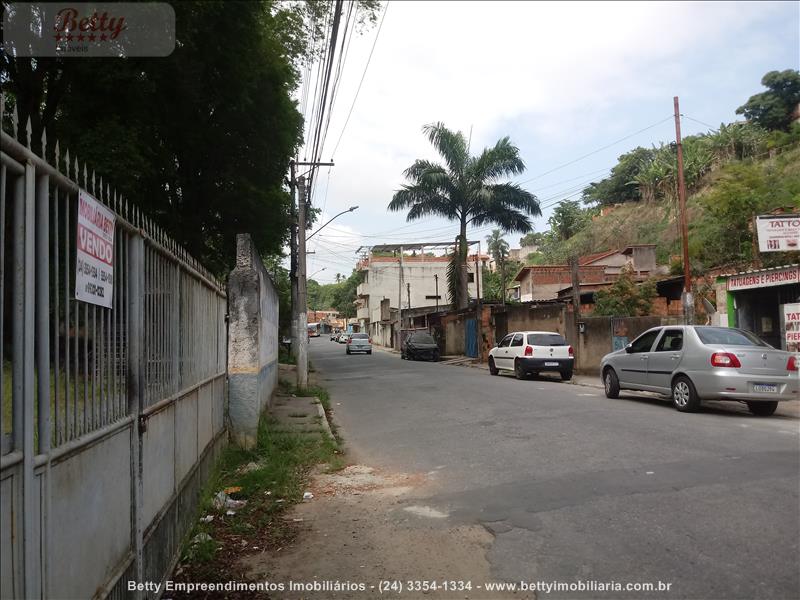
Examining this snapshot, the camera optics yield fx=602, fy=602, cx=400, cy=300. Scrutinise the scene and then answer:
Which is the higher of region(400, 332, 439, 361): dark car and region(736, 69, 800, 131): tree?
region(736, 69, 800, 131): tree

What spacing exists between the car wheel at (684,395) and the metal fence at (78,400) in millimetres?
8823

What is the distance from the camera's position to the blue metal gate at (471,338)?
32.5 m

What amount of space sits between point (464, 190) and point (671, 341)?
20.8 m

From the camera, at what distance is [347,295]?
104 m

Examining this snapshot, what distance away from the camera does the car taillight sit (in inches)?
394

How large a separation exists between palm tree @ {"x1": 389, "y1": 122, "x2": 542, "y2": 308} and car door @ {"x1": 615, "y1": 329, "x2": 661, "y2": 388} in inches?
735

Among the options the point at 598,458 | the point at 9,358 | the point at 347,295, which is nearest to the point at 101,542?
the point at 9,358

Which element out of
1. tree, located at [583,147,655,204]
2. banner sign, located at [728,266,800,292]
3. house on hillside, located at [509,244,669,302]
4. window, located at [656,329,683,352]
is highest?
tree, located at [583,147,655,204]

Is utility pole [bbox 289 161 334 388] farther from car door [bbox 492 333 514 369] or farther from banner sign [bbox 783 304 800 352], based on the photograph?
banner sign [bbox 783 304 800 352]

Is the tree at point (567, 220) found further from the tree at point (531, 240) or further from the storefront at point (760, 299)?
the storefront at point (760, 299)

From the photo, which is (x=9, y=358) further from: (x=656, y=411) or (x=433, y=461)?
(x=656, y=411)

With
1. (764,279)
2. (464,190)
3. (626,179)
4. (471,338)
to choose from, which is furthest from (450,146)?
(626,179)

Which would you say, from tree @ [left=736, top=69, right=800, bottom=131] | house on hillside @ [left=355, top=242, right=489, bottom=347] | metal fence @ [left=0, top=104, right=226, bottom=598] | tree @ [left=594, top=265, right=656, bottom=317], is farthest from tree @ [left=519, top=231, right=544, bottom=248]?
metal fence @ [left=0, top=104, right=226, bottom=598]

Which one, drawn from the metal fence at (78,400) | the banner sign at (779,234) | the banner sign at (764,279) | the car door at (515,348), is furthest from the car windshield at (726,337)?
the metal fence at (78,400)
